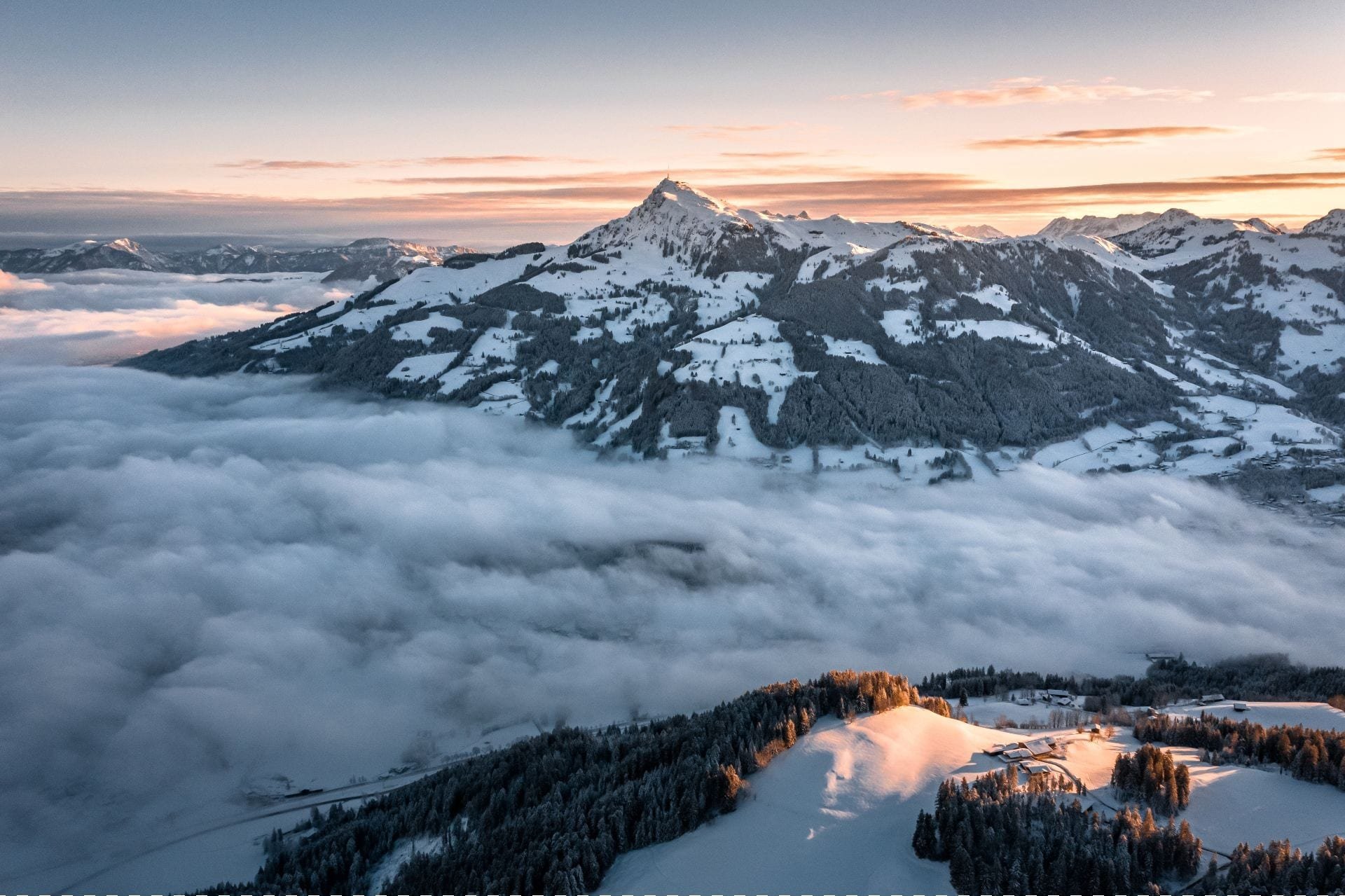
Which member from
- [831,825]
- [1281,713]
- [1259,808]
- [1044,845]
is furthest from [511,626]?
[1259,808]

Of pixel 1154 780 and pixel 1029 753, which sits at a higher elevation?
pixel 1154 780

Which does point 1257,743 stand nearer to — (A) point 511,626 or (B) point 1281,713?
(B) point 1281,713

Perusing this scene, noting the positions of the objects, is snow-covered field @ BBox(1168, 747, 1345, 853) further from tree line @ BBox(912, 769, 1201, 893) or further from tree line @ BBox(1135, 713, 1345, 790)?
tree line @ BBox(912, 769, 1201, 893)

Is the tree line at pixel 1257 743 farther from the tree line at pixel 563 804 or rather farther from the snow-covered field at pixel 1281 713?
the tree line at pixel 563 804

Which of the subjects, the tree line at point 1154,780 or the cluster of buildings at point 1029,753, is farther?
the cluster of buildings at point 1029,753

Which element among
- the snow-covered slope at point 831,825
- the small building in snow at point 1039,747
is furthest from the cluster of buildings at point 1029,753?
the snow-covered slope at point 831,825

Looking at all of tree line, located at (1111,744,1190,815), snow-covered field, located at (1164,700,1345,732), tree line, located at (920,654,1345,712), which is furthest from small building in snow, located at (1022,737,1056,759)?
tree line, located at (920,654,1345,712)
